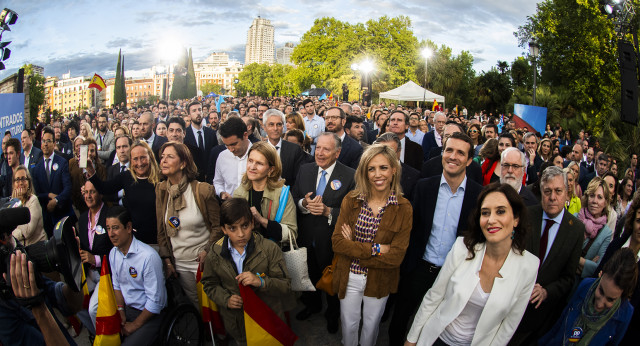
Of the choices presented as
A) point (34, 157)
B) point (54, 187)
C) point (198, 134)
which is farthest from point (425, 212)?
point (34, 157)

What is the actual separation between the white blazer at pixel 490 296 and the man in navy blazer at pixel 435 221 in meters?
0.72

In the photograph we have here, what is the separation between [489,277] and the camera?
7.97ft

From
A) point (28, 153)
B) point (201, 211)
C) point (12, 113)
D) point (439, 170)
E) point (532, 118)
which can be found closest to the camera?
point (201, 211)

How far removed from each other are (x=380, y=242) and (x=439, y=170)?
5.13 feet

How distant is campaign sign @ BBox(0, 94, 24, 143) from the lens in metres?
7.03

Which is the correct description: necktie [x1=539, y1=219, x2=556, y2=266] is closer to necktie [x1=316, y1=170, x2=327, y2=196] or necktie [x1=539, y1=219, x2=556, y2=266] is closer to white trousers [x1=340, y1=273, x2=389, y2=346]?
white trousers [x1=340, y1=273, x2=389, y2=346]

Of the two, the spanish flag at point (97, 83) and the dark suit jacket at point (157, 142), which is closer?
the dark suit jacket at point (157, 142)

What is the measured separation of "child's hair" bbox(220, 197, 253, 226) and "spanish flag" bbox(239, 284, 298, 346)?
0.50 meters

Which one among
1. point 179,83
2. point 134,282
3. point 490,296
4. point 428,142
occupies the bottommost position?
point 134,282

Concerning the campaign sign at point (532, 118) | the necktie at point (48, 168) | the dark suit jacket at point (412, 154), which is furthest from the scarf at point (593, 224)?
the campaign sign at point (532, 118)

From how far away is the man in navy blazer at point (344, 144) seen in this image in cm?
551

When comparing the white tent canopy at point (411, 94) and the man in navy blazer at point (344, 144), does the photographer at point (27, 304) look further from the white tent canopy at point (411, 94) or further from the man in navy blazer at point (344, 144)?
the white tent canopy at point (411, 94)

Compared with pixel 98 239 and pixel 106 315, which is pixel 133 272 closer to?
pixel 106 315

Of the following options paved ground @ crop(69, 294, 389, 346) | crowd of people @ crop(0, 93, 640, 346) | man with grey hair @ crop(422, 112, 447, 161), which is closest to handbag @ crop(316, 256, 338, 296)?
crowd of people @ crop(0, 93, 640, 346)
